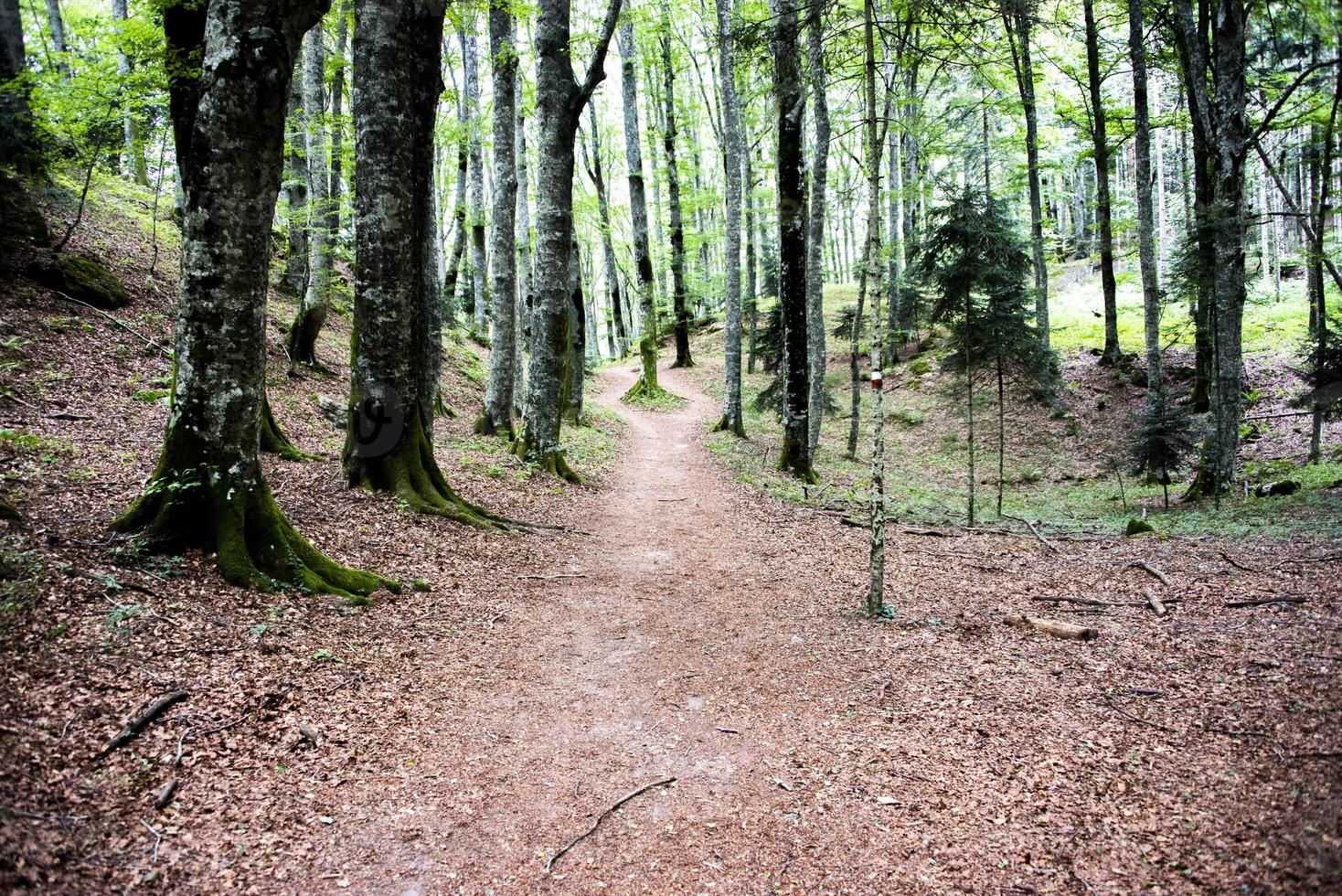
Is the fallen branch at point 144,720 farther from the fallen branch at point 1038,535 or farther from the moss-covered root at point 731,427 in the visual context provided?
the moss-covered root at point 731,427

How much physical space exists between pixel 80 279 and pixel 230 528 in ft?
27.6

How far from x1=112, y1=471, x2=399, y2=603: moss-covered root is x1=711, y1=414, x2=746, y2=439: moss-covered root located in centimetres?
1314

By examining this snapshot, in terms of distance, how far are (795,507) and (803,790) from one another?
309 inches

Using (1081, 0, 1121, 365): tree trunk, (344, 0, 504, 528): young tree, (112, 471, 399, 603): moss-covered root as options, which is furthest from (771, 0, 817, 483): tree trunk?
(1081, 0, 1121, 365): tree trunk

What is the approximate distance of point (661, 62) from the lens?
81.2 ft

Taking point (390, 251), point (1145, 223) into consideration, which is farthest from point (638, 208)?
point (390, 251)

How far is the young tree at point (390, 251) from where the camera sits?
25.7 feet

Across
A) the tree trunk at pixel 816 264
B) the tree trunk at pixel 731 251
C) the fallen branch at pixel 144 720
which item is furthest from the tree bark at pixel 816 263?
the fallen branch at pixel 144 720

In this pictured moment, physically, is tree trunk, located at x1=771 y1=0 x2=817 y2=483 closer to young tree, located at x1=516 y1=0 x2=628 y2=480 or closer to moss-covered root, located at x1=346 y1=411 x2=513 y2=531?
young tree, located at x1=516 y1=0 x2=628 y2=480

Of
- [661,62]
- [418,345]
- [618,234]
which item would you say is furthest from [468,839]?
[618,234]

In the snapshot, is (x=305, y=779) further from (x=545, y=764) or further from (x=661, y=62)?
(x=661, y=62)

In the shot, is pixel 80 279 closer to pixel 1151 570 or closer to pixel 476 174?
pixel 476 174

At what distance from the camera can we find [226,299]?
17.1 ft

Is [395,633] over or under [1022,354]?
under
